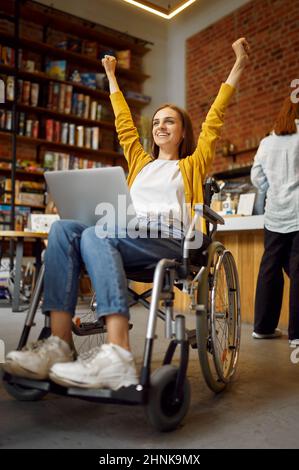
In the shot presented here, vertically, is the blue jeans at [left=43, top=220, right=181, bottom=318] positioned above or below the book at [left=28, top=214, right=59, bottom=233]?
below

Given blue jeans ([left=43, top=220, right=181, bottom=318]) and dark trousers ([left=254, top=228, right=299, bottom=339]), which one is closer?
blue jeans ([left=43, top=220, right=181, bottom=318])

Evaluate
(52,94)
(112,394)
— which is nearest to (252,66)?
(52,94)

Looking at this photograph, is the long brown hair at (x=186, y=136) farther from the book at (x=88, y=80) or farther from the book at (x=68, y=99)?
the book at (x=88, y=80)

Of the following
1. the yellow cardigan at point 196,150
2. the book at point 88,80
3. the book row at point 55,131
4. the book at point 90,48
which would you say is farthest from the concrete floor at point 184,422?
the book at point 90,48

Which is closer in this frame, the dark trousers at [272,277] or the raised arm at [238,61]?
the raised arm at [238,61]

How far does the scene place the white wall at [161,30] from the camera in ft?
18.7

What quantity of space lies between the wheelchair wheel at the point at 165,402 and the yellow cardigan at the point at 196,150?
23.3 inches

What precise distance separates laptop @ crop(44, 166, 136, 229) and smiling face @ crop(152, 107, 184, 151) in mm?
424

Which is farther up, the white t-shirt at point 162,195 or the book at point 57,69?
the book at point 57,69

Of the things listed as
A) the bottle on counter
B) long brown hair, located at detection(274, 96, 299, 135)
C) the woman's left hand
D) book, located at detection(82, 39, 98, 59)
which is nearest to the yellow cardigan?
the woman's left hand

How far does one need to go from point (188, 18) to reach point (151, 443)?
598 centimetres

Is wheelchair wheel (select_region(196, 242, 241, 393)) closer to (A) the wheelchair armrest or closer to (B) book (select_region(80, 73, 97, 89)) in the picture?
(A) the wheelchair armrest

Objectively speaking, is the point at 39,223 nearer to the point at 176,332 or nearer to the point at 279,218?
the point at 279,218

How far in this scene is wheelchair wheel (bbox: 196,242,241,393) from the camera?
4.31 ft
